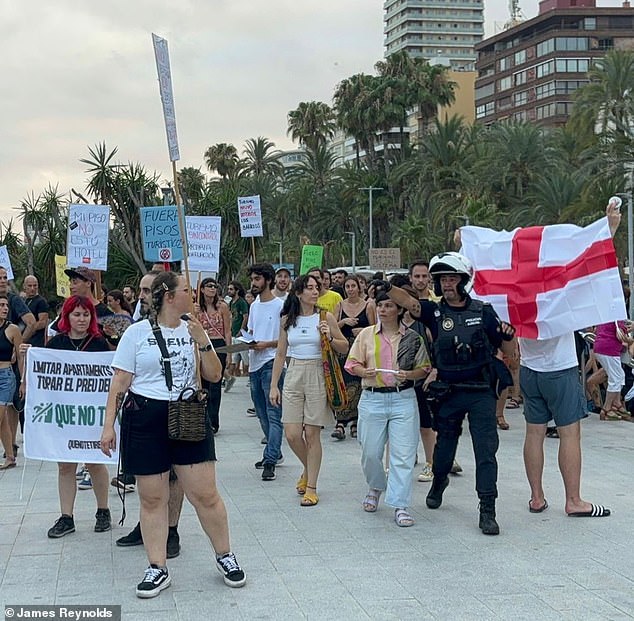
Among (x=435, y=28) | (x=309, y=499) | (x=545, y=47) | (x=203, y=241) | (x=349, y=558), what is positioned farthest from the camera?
(x=435, y=28)

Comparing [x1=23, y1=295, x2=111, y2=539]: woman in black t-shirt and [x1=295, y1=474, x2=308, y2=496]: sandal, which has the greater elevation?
[x1=23, y1=295, x2=111, y2=539]: woman in black t-shirt

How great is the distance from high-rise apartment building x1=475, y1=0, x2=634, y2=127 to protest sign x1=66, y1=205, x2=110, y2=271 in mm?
74736

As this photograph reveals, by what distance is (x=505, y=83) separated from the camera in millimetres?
95000

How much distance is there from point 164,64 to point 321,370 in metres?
A: 2.85

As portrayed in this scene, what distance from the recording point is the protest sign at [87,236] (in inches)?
553

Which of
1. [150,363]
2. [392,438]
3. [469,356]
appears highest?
[150,363]

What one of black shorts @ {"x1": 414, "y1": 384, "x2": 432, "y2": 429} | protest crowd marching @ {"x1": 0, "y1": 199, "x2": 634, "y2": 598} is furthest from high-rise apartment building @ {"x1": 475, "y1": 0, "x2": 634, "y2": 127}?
protest crowd marching @ {"x1": 0, "y1": 199, "x2": 634, "y2": 598}

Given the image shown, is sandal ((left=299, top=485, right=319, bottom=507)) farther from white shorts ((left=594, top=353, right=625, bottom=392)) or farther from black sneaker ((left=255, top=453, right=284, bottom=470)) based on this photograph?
white shorts ((left=594, top=353, right=625, bottom=392))

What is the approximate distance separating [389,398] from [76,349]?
234 cm

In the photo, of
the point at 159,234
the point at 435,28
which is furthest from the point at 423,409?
the point at 435,28

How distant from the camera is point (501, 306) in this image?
7457 millimetres

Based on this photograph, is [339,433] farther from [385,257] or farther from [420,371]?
[385,257]

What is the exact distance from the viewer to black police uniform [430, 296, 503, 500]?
6.80 meters

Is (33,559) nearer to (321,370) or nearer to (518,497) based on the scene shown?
(321,370)
